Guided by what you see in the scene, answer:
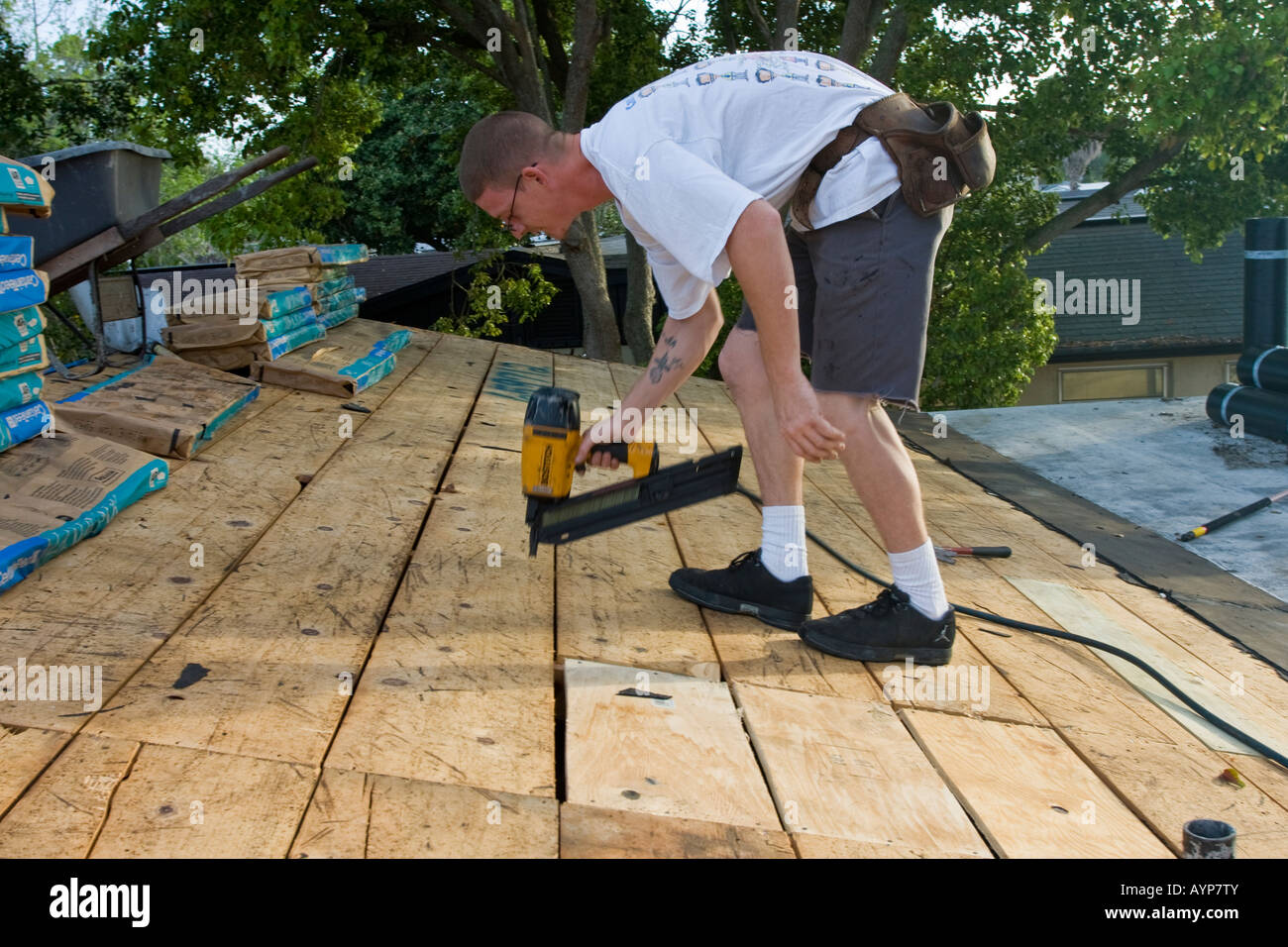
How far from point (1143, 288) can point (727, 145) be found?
743 inches

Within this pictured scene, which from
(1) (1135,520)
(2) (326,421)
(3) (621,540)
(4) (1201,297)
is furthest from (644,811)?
(4) (1201,297)

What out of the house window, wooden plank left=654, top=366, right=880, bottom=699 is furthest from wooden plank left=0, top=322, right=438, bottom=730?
the house window

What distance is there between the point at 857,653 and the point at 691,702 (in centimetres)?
54

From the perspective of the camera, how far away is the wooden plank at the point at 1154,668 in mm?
2441

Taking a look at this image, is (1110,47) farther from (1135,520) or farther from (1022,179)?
(1135,520)

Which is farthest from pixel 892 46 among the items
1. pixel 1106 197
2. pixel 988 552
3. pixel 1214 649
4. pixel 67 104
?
pixel 1214 649

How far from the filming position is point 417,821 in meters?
1.63

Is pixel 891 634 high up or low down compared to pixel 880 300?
down

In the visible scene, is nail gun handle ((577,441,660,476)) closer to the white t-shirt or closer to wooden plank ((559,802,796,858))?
the white t-shirt

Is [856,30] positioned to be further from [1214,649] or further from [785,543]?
[785,543]

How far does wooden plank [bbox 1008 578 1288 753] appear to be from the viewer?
2.44 m

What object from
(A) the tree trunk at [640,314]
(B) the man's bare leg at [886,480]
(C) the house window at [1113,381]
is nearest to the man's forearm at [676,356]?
(B) the man's bare leg at [886,480]

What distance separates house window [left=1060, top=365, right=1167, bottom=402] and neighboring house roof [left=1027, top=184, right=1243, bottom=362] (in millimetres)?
736
